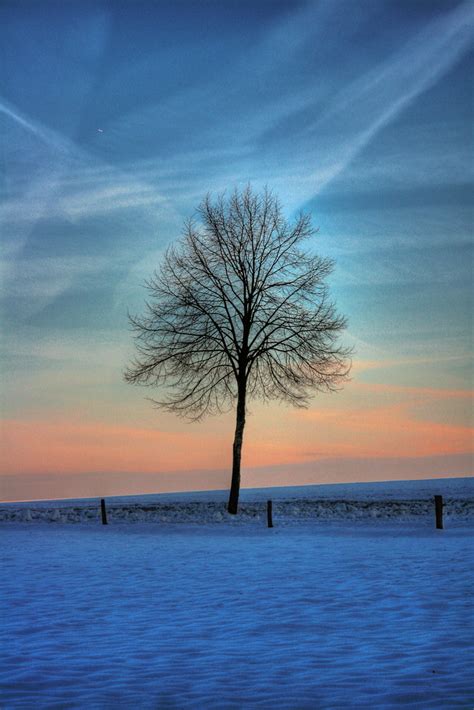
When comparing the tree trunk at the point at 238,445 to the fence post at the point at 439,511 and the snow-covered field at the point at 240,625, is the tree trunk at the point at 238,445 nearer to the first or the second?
the fence post at the point at 439,511

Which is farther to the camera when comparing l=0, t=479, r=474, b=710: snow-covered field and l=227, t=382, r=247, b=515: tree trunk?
l=227, t=382, r=247, b=515: tree trunk

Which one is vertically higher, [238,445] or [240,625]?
[238,445]

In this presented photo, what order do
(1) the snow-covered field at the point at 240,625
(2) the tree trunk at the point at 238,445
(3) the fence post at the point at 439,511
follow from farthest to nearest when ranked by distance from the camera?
(2) the tree trunk at the point at 238,445
(3) the fence post at the point at 439,511
(1) the snow-covered field at the point at 240,625

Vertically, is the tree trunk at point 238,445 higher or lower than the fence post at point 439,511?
higher

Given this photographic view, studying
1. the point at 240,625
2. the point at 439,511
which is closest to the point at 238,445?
the point at 439,511

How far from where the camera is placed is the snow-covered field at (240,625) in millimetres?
6859

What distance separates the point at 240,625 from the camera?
10.2 m

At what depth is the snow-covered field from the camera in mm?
6859

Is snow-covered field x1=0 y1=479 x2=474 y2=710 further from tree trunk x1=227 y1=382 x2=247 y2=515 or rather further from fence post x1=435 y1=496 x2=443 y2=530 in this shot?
tree trunk x1=227 y1=382 x2=247 y2=515

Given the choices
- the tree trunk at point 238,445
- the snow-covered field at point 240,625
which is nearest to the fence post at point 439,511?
the snow-covered field at point 240,625

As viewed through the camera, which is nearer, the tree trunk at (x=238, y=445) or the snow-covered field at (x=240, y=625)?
the snow-covered field at (x=240, y=625)

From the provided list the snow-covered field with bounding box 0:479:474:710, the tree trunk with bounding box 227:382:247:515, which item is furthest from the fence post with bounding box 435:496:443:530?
the tree trunk with bounding box 227:382:247:515

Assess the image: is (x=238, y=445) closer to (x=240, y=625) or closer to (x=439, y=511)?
(x=439, y=511)

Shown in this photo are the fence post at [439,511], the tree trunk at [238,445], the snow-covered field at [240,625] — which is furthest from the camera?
the tree trunk at [238,445]
